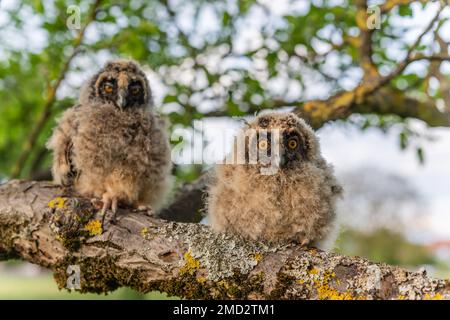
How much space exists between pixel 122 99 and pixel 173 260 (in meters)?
1.08

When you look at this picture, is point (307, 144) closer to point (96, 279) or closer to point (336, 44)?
point (96, 279)

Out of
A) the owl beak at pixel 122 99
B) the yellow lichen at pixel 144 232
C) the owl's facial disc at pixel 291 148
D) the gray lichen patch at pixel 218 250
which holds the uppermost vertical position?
the owl beak at pixel 122 99

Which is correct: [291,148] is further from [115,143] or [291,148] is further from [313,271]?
[115,143]

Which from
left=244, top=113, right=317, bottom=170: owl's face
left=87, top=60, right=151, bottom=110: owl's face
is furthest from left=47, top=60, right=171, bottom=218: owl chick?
left=244, top=113, right=317, bottom=170: owl's face

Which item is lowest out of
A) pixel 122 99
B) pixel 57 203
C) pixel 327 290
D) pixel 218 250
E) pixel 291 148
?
pixel 327 290

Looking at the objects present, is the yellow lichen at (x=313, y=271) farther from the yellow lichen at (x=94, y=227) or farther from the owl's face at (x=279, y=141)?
the yellow lichen at (x=94, y=227)

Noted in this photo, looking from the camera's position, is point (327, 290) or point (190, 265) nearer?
point (327, 290)

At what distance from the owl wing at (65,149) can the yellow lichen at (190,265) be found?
973 mm

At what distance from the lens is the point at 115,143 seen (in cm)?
256

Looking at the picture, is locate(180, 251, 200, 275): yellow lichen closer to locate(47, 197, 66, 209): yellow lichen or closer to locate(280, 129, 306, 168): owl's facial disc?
locate(280, 129, 306, 168): owl's facial disc

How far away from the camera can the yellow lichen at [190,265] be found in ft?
6.14

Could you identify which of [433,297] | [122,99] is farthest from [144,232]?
[433,297]

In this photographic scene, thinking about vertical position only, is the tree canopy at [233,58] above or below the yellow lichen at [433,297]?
above

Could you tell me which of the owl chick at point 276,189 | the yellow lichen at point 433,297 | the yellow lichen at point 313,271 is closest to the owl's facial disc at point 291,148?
the owl chick at point 276,189
